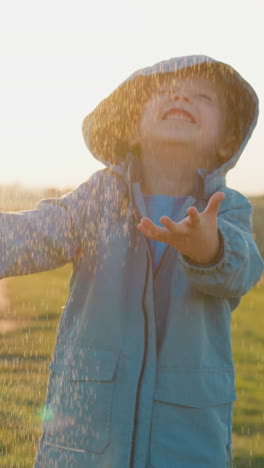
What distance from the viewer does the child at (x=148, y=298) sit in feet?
7.51

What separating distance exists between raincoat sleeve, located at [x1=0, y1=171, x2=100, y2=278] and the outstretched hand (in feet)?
1.28

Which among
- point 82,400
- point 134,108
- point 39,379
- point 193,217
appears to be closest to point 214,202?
point 193,217

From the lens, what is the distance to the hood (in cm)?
275

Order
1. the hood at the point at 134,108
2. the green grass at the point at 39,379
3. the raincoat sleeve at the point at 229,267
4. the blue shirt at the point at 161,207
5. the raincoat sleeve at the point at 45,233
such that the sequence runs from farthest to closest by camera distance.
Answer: the green grass at the point at 39,379, the hood at the point at 134,108, the blue shirt at the point at 161,207, the raincoat sleeve at the point at 45,233, the raincoat sleeve at the point at 229,267

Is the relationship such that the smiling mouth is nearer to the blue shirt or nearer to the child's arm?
the blue shirt

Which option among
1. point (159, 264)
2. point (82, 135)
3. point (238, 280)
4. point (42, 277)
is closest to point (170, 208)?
point (159, 264)

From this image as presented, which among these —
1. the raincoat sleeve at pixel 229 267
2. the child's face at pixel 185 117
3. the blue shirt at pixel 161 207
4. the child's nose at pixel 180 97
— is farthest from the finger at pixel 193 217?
the child's nose at pixel 180 97

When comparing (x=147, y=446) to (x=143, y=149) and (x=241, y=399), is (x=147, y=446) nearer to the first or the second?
(x=143, y=149)

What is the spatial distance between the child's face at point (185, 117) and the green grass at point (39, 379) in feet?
4.83

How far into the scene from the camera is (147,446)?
2.29 metres

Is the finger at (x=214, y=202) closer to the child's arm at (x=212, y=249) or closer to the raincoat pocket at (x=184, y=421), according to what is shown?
the child's arm at (x=212, y=249)

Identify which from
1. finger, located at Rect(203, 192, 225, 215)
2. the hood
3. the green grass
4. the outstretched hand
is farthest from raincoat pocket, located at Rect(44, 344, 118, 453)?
the green grass

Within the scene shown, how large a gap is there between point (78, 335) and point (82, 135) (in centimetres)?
86

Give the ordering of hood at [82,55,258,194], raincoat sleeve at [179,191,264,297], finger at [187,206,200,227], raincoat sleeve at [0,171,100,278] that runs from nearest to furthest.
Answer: finger at [187,206,200,227] → raincoat sleeve at [179,191,264,297] → raincoat sleeve at [0,171,100,278] → hood at [82,55,258,194]
